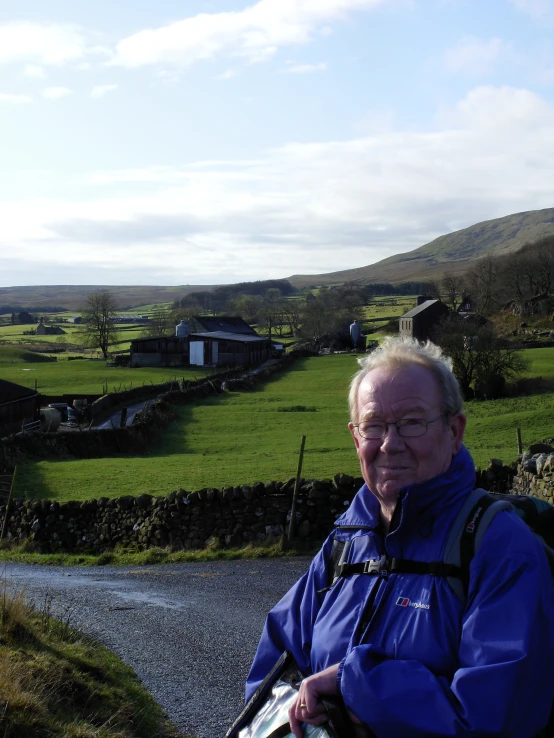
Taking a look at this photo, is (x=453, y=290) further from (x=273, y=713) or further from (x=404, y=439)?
(x=273, y=713)

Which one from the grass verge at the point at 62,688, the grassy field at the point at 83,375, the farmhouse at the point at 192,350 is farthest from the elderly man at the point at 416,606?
the farmhouse at the point at 192,350

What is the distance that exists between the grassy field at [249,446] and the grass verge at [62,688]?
Result: 12.6 metres

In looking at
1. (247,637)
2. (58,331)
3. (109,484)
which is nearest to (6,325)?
(58,331)

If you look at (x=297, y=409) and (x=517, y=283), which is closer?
(x=297, y=409)

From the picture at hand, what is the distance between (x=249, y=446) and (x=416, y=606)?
30154mm

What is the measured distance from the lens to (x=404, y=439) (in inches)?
128

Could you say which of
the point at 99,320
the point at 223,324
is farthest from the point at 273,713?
the point at 99,320

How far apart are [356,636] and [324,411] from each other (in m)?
40.4

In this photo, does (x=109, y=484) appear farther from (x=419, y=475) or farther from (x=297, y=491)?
(x=419, y=475)

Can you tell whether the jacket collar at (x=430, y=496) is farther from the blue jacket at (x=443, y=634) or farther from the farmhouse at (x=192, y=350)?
the farmhouse at (x=192, y=350)

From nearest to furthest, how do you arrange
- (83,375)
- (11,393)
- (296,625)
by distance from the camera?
(296,625) → (11,393) → (83,375)

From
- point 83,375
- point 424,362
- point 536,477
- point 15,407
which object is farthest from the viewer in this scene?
point 83,375

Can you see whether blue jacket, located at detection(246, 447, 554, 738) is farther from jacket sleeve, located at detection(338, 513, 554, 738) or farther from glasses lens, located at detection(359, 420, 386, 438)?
glasses lens, located at detection(359, 420, 386, 438)

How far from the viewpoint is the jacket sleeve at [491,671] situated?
102 inches
